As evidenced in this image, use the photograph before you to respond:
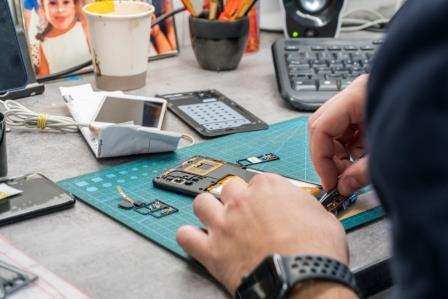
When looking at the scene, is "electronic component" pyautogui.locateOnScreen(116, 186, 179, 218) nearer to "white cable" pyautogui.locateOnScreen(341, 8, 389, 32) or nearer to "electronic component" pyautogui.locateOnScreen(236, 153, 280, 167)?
"electronic component" pyautogui.locateOnScreen(236, 153, 280, 167)

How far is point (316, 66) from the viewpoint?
1.17m

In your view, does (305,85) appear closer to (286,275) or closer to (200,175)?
(200,175)

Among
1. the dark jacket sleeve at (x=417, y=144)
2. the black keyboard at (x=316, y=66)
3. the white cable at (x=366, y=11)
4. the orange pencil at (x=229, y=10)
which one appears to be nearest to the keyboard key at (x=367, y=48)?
the black keyboard at (x=316, y=66)

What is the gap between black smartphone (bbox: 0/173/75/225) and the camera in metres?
0.74

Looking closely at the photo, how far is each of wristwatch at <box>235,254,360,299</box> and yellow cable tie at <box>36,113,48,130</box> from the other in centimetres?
46

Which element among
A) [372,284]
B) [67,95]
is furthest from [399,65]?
[67,95]

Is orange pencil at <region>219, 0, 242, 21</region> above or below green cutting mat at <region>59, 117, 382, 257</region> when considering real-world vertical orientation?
above

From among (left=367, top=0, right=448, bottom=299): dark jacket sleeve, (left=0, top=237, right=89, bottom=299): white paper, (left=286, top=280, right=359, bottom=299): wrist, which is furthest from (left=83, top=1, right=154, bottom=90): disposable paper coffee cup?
(left=367, top=0, right=448, bottom=299): dark jacket sleeve

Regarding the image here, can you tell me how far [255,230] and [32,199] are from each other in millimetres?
259

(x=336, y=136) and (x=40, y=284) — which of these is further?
(x=336, y=136)

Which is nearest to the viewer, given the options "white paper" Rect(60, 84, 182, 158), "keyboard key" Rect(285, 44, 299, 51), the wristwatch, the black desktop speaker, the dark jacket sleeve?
the dark jacket sleeve

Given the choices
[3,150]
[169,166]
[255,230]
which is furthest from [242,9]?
[255,230]

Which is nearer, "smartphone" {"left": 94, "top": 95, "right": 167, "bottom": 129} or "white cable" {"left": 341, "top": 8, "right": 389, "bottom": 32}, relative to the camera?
"smartphone" {"left": 94, "top": 95, "right": 167, "bottom": 129}

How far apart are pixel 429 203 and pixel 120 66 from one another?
2.69 feet
